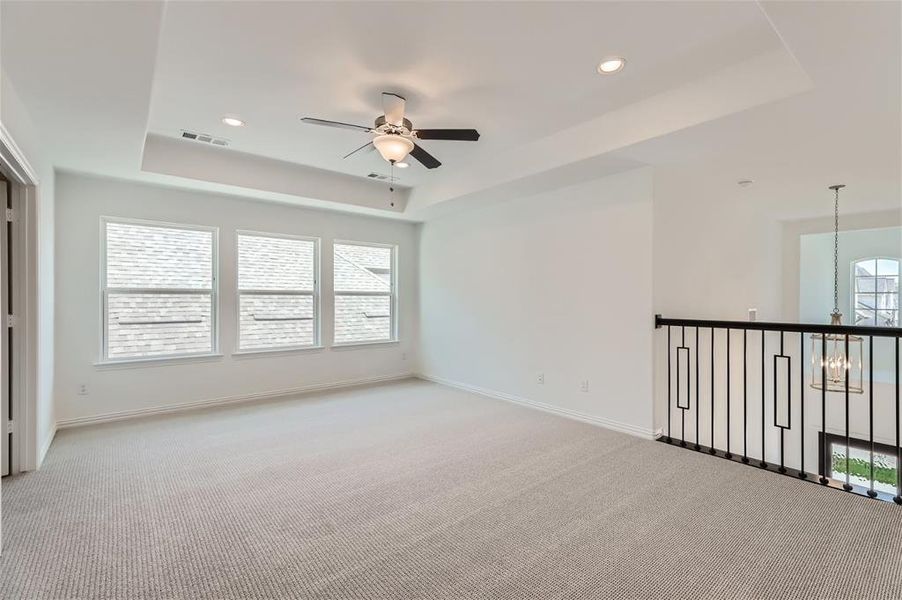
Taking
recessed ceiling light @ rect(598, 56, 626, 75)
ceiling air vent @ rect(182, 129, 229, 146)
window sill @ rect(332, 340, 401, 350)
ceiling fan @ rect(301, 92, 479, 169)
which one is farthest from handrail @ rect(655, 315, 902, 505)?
ceiling air vent @ rect(182, 129, 229, 146)

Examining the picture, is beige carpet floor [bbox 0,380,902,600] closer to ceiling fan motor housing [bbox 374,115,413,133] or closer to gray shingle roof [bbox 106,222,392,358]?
gray shingle roof [bbox 106,222,392,358]

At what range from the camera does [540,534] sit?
7.41 feet

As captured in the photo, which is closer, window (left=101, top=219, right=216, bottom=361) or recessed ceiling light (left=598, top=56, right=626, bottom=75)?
recessed ceiling light (left=598, top=56, right=626, bottom=75)

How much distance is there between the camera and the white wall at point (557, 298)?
4023 millimetres

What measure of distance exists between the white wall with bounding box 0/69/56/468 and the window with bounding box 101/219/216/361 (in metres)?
0.60

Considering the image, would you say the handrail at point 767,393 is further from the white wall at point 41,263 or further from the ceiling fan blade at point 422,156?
the white wall at point 41,263

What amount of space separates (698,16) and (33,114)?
4.06m

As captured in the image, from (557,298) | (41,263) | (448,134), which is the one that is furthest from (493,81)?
(41,263)

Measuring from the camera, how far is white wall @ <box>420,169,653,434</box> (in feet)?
13.2

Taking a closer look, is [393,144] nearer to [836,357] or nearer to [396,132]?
[396,132]

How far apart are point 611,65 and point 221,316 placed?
482cm

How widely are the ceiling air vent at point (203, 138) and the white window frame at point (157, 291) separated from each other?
48.9 inches

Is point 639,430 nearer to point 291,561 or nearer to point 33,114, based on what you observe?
point 291,561

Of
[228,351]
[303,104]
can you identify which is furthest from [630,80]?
[228,351]
